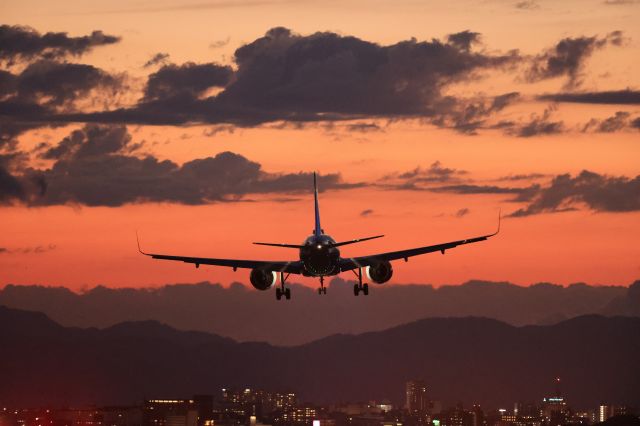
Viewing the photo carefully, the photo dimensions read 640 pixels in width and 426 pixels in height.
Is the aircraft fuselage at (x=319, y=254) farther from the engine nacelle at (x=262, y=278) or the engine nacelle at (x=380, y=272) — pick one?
the engine nacelle at (x=262, y=278)

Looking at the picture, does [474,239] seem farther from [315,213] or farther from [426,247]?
[315,213]

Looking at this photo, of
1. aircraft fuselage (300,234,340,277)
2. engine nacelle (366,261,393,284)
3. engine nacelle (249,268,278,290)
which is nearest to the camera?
aircraft fuselage (300,234,340,277)

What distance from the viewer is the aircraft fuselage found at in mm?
171625

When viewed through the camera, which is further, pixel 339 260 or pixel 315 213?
pixel 315 213

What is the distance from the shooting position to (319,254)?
171750mm

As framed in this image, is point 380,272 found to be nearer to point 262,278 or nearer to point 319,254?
point 262,278

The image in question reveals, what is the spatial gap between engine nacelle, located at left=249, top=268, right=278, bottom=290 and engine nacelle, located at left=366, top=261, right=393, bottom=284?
12.6 metres

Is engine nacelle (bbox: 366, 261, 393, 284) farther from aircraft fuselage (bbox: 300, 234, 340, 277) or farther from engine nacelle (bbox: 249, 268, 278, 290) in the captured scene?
engine nacelle (bbox: 249, 268, 278, 290)

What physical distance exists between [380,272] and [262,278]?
15.2 metres

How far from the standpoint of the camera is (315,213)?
191750mm

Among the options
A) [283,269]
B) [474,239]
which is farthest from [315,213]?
[474,239]

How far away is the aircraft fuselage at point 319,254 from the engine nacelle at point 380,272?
1151 cm

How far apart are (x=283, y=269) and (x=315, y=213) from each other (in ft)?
35.7

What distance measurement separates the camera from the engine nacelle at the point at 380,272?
604 ft
